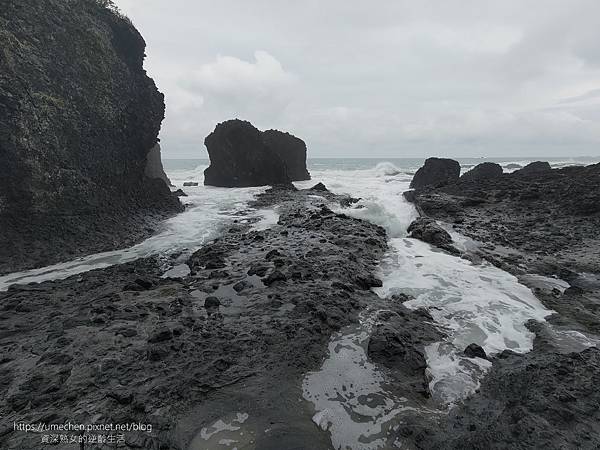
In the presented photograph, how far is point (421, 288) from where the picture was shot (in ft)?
27.1

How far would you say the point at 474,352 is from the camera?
549 cm

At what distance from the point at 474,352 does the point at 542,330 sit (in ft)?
5.97

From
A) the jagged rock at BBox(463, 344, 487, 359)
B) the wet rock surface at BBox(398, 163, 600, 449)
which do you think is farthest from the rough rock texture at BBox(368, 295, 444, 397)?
the wet rock surface at BBox(398, 163, 600, 449)

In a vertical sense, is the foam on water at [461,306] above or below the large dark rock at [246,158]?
below

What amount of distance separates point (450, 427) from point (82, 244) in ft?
35.6

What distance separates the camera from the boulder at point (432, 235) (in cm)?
1178

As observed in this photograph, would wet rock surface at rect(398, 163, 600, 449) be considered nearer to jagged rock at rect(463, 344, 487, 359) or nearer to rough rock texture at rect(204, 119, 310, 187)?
jagged rock at rect(463, 344, 487, 359)

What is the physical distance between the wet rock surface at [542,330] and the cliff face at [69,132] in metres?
10.4

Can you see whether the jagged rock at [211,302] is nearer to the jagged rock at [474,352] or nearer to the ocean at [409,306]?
the ocean at [409,306]

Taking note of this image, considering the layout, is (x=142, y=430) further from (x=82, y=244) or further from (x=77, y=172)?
(x=77, y=172)

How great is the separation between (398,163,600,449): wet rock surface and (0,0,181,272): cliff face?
10388 mm

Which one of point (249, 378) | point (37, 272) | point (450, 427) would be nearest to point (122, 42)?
point (37, 272)

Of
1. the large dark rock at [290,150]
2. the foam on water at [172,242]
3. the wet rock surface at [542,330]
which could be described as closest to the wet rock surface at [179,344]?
the foam on water at [172,242]

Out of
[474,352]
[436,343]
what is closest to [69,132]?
[436,343]
